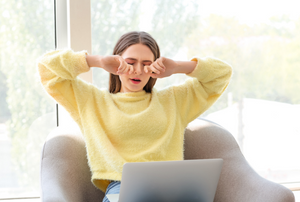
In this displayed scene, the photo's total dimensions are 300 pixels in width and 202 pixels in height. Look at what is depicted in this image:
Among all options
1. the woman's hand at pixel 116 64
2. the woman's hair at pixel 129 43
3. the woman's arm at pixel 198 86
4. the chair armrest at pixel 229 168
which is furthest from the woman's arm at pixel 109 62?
the chair armrest at pixel 229 168

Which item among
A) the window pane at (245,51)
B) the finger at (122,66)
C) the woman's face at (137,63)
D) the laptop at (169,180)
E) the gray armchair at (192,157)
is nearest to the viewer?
the laptop at (169,180)

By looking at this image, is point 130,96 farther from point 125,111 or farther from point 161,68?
point 161,68

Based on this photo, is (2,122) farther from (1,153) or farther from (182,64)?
(182,64)

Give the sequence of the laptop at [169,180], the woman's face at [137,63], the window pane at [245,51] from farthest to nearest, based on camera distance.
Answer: the window pane at [245,51] < the woman's face at [137,63] < the laptop at [169,180]

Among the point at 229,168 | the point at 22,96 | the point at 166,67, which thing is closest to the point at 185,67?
the point at 166,67

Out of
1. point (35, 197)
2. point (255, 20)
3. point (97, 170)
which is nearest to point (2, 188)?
point (35, 197)

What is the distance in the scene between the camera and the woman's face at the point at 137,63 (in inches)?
50.8

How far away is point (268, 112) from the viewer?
84.7 inches

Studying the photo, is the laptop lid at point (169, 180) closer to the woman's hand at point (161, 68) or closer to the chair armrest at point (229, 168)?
the chair armrest at point (229, 168)

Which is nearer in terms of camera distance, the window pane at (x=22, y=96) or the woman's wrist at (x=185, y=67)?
the woman's wrist at (x=185, y=67)

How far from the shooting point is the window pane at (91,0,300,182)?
71.7 inches

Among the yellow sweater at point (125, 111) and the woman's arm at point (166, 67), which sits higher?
the woman's arm at point (166, 67)

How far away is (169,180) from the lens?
35.5 inches

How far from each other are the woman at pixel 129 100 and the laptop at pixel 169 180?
0.84 ft
